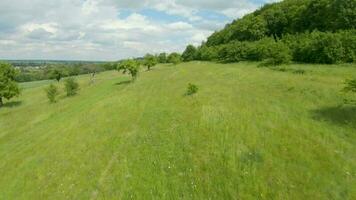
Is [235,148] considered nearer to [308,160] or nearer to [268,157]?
[268,157]

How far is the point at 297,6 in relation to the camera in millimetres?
112188

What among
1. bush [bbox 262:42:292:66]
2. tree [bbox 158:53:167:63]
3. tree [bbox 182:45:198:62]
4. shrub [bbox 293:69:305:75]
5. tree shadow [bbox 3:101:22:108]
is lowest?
tree shadow [bbox 3:101:22:108]

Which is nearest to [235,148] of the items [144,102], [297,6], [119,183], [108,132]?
[119,183]

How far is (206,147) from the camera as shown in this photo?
3106cm

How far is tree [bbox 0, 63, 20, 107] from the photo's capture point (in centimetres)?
8362

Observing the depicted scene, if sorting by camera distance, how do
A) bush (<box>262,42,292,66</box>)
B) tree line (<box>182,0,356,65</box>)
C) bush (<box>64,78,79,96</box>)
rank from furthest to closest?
1. bush (<box>64,78,79,96</box>)
2. bush (<box>262,42,292,66</box>)
3. tree line (<box>182,0,356,65</box>)

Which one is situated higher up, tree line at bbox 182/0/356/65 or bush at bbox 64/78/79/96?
tree line at bbox 182/0/356/65

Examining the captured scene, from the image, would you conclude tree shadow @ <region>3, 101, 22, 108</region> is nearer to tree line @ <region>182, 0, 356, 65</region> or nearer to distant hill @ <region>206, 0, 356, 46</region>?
tree line @ <region>182, 0, 356, 65</region>

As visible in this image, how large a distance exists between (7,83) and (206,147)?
69.9 m

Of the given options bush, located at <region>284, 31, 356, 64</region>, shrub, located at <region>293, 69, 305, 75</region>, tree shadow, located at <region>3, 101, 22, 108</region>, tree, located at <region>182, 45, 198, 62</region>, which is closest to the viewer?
shrub, located at <region>293, 69, 305, 75</region>

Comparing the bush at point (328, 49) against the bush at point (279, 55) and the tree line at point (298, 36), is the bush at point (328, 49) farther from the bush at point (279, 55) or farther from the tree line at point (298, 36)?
the bush at point (279, 55)

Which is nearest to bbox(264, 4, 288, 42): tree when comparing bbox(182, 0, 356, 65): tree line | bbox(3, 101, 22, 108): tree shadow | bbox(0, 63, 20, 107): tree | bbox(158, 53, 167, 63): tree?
bbox(182, 0, 356, 65): tree line

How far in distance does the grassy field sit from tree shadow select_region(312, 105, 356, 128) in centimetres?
8

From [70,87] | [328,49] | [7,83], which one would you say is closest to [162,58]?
[70,87]
